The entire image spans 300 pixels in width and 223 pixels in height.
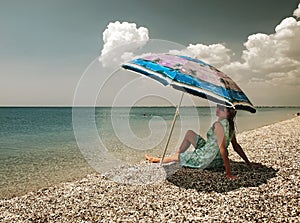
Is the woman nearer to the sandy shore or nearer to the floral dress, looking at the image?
the floral dress

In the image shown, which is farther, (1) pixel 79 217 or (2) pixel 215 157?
(2) pixel 215 157

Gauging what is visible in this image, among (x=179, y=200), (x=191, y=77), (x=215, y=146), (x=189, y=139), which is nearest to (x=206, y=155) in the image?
(x=215, y=146)

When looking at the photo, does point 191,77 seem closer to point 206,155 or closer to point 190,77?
point 190,77

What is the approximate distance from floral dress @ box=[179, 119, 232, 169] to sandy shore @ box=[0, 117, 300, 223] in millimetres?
241

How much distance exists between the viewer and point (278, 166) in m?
8.00

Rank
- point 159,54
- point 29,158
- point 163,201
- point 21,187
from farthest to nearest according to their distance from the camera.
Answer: point 29,158
point 21,187
point 159,54
point 163,201

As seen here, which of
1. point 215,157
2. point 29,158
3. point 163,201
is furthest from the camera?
point 29,158

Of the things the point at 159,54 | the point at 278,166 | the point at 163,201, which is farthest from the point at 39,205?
the point at 278,166

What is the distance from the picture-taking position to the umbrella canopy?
592 centimetres

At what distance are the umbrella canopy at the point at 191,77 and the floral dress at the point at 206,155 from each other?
1.09m

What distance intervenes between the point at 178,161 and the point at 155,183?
4.48ft

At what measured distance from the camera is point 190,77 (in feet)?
19.9

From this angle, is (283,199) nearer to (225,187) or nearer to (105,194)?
(225,187)

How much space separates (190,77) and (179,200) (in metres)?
2.59
